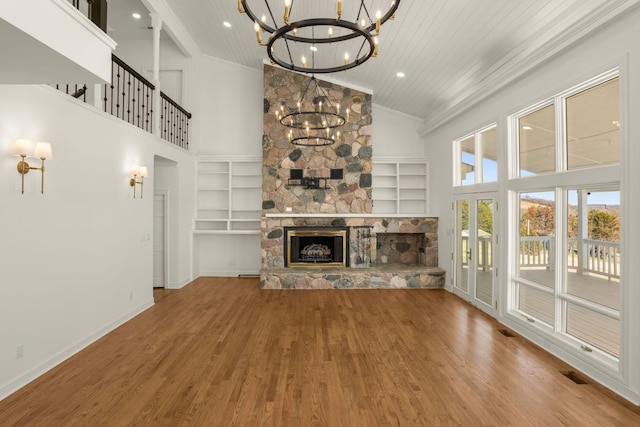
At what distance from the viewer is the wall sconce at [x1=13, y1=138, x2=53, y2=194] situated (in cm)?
305

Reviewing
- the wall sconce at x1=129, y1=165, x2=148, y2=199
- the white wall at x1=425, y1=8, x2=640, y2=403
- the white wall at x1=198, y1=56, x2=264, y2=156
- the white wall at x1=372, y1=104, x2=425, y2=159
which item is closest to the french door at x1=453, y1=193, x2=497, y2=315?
the white wall at x1=425, y1=8, x2=640, y2=403

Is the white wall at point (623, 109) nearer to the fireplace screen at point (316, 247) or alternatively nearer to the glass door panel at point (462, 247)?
the glass door panel at point (462, 247)

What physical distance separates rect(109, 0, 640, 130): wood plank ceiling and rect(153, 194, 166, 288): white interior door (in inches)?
137

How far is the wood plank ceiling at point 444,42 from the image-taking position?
3600 mm

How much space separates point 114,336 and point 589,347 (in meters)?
5.21

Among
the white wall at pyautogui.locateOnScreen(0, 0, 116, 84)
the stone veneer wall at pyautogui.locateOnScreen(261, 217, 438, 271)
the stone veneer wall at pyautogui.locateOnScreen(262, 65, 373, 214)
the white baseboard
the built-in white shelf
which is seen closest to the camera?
the white wall at pyautogui.locateOnScreen(0, 0, 116, 84)

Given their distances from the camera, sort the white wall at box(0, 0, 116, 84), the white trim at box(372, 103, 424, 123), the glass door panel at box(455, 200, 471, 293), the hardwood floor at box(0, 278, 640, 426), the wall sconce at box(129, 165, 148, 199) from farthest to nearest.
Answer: the white trim at box(372, 103, 424, 123) → the glass door panel at box(455, 200, 471, 293) → the wall sconce at box(129, 165, 148, 199) → the hardwood floor at box(0, 278, 640, 426) → the white wall at box(0, 0, 116, 84)

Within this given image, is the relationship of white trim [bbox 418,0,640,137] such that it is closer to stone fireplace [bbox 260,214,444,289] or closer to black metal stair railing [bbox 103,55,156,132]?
stone fireplace [bbox 260,214,444,289]

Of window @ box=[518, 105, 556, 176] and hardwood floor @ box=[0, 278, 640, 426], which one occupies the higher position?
window @ box=[518, 105, 556, 176]

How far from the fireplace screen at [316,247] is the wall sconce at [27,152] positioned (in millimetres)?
4681

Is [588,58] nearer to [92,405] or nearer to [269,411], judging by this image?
[269,411]

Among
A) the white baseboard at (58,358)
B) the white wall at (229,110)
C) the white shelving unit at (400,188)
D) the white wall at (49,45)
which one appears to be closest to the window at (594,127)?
the white wall at (49,45)

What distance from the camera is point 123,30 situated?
24.5ft

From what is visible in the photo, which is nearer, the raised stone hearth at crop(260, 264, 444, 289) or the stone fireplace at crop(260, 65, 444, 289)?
the raised stone hearth at crop(260, 264, 444, 289)
